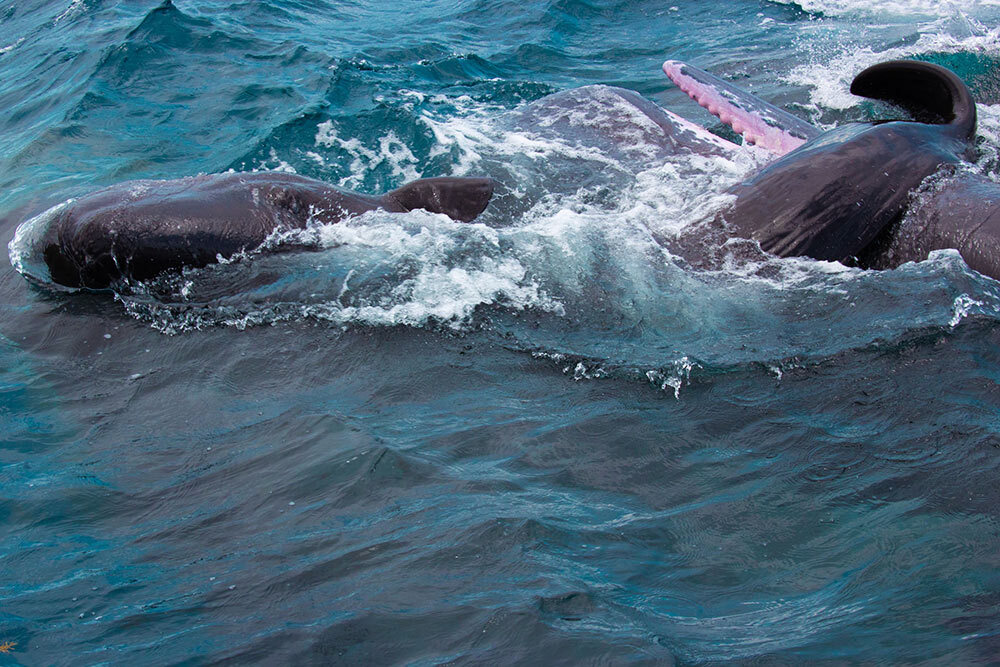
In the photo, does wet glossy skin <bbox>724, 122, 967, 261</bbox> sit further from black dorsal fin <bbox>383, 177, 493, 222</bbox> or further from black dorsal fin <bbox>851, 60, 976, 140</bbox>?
black dorsal fin <bbox>383, 177, 493, 222</bbox>

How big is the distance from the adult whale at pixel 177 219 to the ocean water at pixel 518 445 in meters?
0.18

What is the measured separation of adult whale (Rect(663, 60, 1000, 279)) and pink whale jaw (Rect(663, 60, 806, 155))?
4.35 feet

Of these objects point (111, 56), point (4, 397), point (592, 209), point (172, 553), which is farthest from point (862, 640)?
point (111, 56)

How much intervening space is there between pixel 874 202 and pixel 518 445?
3002mm

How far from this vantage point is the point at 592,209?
6.77 metres

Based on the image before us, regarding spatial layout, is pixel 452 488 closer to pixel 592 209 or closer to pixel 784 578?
pixel 784 578

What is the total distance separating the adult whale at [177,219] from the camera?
548 centimetres

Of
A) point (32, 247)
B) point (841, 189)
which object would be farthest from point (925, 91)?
point (32, 247)

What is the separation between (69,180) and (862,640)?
799 cm

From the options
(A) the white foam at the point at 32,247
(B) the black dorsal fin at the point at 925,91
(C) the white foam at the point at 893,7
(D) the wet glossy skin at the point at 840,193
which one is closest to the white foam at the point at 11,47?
(A) the white foam at the point at 32,247

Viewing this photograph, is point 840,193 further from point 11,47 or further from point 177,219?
point 11,47

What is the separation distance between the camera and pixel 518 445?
4117mm

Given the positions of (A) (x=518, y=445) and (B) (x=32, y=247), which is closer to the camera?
(A) (x=518, y=445)

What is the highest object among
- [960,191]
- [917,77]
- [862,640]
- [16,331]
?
[917,77]
